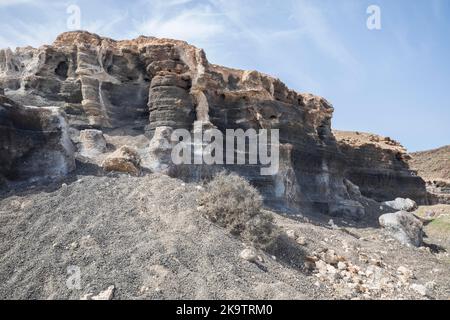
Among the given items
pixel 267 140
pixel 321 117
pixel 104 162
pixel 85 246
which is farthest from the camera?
pixel 321 117

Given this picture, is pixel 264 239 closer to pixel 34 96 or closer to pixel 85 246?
pixel 85 246

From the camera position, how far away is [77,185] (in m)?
8.22

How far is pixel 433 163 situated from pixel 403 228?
28.9 metres

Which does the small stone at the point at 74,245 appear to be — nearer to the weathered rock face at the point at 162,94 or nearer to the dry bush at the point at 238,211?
the dry bush at the point at 238,211

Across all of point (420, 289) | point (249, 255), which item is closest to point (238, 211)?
point (249, 255)

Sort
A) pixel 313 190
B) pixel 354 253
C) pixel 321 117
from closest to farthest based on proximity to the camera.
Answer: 1. pixel 354 253
2. pixel 313 190
3. pixel 321 117

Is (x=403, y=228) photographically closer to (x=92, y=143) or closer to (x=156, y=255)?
(x=156, y=255)

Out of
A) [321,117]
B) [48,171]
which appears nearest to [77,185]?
[48,171]

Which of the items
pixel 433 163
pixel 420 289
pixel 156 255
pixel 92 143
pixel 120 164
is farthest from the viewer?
pixel 433 163

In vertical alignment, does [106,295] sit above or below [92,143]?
below

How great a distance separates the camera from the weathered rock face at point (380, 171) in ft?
71.6

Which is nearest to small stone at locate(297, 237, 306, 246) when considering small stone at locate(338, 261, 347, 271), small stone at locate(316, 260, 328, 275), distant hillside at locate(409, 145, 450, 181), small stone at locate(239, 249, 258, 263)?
small stone at locate(316, 260, 328, 275)

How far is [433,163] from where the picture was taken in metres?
37.5

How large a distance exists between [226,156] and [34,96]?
239 inches
